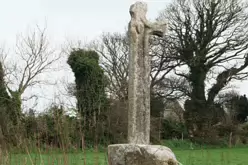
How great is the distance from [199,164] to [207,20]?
1762cm

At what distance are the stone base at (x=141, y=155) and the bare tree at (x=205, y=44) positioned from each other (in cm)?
2061

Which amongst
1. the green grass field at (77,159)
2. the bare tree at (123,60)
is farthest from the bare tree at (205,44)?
the green grass field at (77,159)

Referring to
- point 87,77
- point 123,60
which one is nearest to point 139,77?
point 87,77

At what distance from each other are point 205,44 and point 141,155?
875 inches

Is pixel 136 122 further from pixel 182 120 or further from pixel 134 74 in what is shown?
pixel 182 120

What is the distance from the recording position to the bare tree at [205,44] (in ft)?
86.1

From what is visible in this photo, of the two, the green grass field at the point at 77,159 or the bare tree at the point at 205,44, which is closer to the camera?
the green grass field at the point at 77,159

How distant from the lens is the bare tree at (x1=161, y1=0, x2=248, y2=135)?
86.1 feet

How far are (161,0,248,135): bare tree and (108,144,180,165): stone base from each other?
20609 mm

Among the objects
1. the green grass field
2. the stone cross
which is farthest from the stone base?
the stone cross

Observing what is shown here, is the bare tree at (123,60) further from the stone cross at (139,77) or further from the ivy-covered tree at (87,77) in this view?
the stone cross at (139,77)

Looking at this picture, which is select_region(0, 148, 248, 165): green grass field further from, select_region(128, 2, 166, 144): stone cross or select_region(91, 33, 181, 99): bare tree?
select_region(91, 33, 181, 99): bare tree

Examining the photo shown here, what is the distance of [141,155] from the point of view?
538 cm

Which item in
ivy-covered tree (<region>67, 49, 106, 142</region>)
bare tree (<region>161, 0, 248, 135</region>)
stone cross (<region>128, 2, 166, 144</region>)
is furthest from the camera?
bare tree (<region>161, 0, 248, 135</region>)
